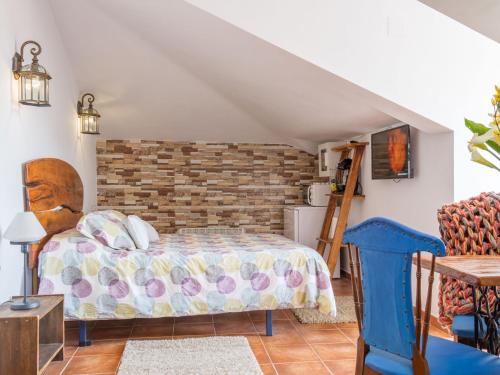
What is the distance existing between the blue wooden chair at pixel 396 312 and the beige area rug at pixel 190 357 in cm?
127

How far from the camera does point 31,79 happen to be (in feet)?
9.28

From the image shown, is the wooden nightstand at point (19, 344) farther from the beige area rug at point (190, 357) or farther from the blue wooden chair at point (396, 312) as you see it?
the blue wooden chair at point (396, 312)

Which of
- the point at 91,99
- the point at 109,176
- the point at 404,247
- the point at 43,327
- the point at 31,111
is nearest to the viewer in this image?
the point at 404,247

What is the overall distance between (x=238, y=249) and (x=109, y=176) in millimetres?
2817

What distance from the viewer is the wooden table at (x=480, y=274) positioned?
1.31 meters

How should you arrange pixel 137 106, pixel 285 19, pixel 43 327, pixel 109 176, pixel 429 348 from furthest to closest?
pixel 109 176 < pixel 137 106 < pixel 285 19 < pixel 43 327 < pixel 429 348

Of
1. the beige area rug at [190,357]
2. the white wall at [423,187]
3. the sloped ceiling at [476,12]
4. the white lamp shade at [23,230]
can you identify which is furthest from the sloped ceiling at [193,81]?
the beige area rug at [190,357]

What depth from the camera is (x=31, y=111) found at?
3.09 m

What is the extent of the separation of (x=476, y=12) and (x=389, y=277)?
15.5 ft

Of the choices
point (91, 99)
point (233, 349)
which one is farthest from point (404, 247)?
point (91, 99)

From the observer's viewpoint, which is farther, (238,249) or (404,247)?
(238,249)

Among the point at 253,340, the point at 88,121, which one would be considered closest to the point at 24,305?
the point at 253,340

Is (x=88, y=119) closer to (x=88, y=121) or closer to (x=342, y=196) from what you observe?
(x=88, y=121)

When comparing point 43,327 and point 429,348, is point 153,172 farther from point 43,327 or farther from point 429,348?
point 429,348
